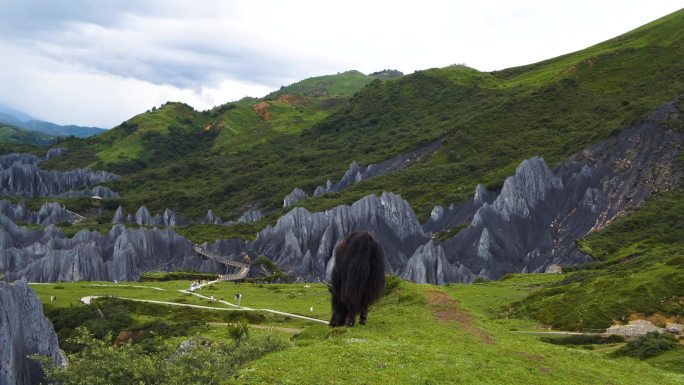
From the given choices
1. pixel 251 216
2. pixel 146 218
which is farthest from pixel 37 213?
pixel 251 216

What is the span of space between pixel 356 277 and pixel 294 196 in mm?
141480

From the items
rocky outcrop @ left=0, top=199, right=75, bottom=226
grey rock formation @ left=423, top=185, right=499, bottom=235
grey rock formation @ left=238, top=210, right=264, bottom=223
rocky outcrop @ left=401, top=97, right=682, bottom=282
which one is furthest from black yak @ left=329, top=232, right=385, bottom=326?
rocky outcrop @ left=0, top=199, right=75, bottom=226

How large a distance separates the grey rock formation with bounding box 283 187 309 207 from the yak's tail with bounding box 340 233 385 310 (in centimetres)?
13667

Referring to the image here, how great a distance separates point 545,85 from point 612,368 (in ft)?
600

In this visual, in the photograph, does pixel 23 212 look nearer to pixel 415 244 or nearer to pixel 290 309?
pixel 415 244

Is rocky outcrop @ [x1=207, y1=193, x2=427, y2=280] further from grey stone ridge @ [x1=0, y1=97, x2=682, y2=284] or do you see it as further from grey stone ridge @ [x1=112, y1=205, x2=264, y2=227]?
grey stone ridge @ [x1=112, y1=205, x2=264, y2=227]

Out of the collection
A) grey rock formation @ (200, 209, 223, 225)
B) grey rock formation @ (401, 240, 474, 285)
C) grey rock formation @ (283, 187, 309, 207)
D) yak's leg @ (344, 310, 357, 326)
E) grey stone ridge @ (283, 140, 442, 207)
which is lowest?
grey rock formation @ (401, 240, 474, 285)

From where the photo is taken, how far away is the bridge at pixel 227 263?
97.9m

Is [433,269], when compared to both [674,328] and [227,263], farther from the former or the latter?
[674,328]

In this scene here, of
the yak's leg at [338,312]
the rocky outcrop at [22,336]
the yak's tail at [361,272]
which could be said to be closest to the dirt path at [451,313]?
the yak's tail at [361,272]

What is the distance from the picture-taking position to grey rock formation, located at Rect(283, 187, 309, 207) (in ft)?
541

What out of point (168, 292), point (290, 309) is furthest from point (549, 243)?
point (168, 292)

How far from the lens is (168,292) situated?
77.0m

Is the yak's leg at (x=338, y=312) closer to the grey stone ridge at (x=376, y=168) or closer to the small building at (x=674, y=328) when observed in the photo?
the small building at (x=674, y=328)
